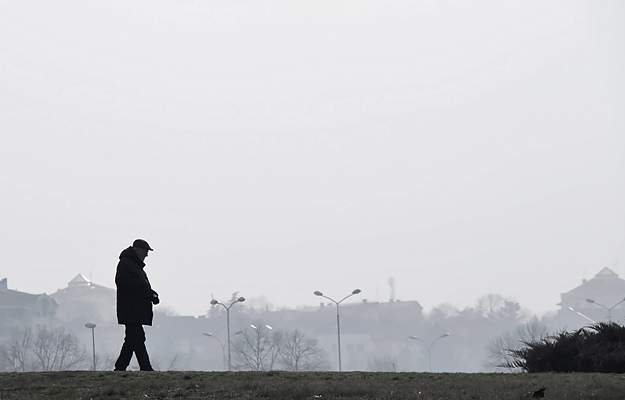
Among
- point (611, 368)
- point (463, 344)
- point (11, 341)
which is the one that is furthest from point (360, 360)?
point (611, 368)

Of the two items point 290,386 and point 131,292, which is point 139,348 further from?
point 290,386

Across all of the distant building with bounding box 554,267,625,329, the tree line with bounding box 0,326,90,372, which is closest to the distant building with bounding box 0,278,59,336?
the tree line with bounding box 0,326,90,372

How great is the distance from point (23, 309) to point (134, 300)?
123 meters

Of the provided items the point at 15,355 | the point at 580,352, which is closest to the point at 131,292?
the point at 580,352

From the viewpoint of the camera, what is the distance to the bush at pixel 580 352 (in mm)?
15547

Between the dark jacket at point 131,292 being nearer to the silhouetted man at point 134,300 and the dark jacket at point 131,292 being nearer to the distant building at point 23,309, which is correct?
the silhouetted man at point 134,300

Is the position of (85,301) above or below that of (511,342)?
above

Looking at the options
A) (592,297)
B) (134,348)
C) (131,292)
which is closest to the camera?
(134,348)

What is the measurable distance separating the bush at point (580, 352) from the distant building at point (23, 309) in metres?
116

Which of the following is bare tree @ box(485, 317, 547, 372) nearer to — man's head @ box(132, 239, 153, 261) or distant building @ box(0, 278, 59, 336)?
distant building @ box(0, 278, 59, 336)

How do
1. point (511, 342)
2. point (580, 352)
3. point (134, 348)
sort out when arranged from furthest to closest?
point (511, 342)
point (580, 352)
point (134, 348)

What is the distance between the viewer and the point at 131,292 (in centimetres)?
1466

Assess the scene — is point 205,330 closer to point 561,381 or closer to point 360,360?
point 360,360

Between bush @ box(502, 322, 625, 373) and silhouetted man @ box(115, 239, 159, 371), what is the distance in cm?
733
